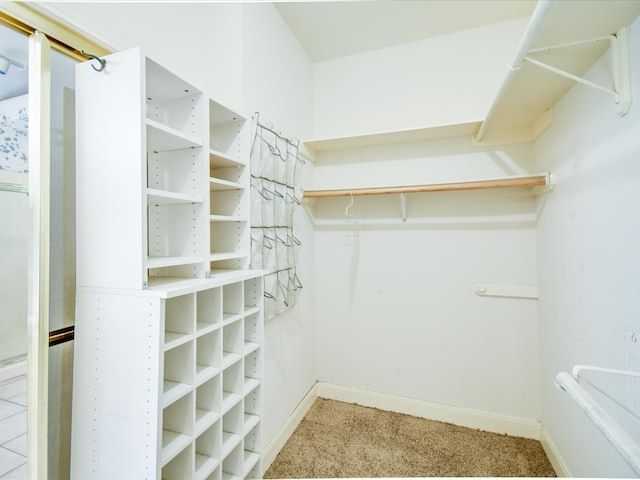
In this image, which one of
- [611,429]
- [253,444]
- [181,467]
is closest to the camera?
[611,429]

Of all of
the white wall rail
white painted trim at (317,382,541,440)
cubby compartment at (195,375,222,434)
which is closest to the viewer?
the white wall rail

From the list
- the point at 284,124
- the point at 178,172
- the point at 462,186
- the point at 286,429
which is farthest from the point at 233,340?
the point at 462,186

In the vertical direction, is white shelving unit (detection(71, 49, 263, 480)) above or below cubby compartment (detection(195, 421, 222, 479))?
above

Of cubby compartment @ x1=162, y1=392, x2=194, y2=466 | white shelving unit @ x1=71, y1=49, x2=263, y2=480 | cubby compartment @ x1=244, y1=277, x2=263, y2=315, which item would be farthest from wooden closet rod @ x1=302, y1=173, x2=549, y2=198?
cubby compartment @ x1=162, y1=392, x2=194, y2=466

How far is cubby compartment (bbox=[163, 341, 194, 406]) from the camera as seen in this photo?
3.37 feet

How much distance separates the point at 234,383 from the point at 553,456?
1.90 meters

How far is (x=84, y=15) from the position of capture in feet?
3.34

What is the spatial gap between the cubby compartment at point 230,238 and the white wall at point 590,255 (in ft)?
5.10

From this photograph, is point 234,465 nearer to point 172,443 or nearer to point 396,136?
point 172,443

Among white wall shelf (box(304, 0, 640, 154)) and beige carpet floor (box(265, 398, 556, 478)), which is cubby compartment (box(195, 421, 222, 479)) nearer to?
beige carpet floor (box(265, 398, 556, 478))

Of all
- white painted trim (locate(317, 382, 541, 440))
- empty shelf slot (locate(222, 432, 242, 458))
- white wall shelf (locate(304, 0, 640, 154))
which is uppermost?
white wall shelf (locate(304, 0, 640, 154))

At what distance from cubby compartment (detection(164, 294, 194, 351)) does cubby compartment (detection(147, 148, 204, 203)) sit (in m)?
0.38

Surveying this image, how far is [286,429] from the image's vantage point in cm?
193

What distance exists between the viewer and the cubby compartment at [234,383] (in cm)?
128
